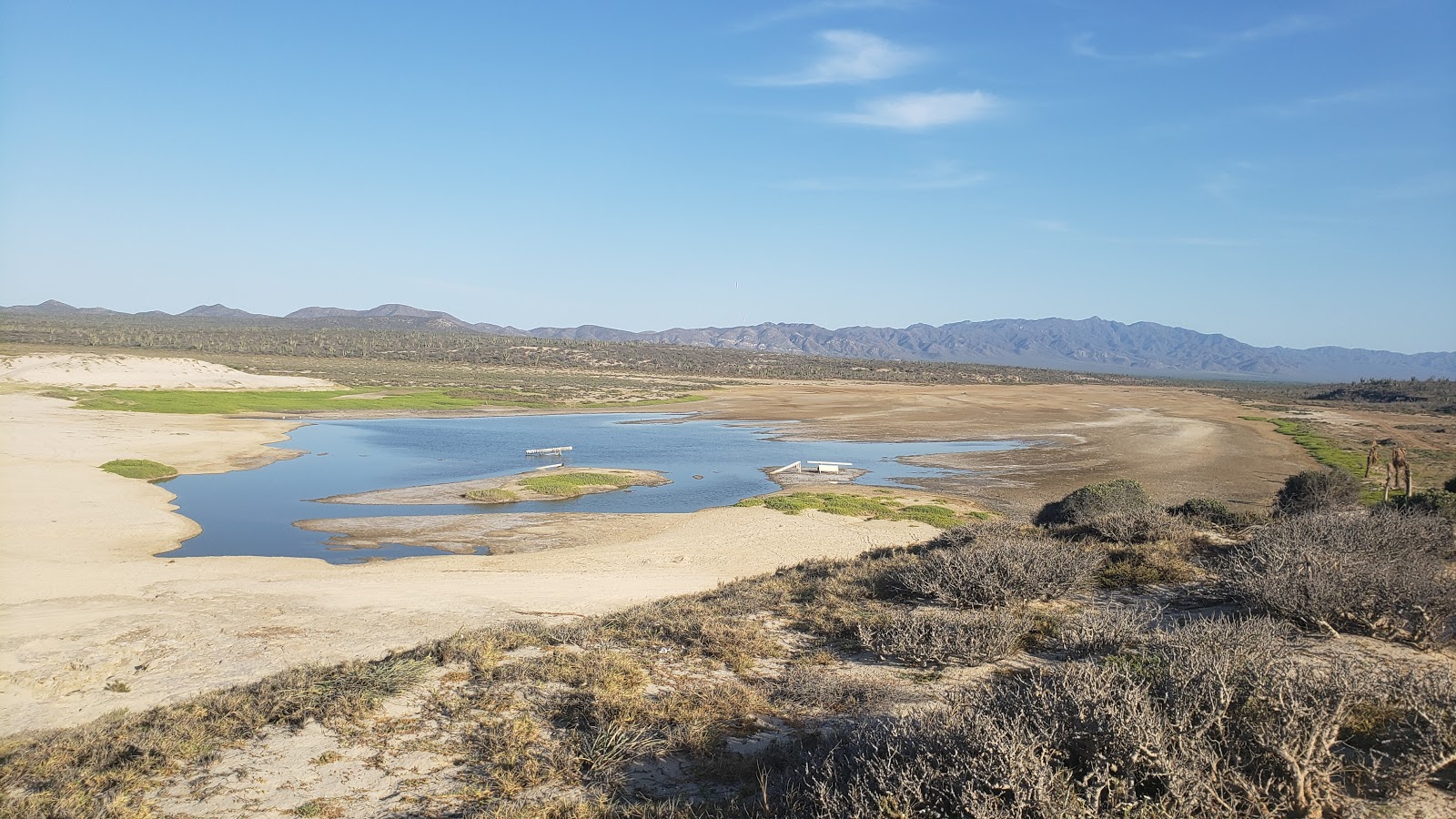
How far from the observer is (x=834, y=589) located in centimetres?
1141

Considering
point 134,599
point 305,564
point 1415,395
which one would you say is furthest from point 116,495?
point 1415,395

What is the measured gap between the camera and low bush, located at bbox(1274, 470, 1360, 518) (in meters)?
20.8

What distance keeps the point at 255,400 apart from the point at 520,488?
36911mm

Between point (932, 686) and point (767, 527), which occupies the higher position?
point (932, 686)

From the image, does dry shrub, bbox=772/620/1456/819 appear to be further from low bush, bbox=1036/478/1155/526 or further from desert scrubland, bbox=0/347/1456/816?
low bush, bbox=1036/478/1155/526

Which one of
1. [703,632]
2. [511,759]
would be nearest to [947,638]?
[703,632]

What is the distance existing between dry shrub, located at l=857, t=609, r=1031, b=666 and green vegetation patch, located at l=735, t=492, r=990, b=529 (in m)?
14.2

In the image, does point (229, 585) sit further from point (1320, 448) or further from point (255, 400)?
point (1320, 448)

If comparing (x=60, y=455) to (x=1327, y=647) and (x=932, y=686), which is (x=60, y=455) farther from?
(x=1327, y=647)

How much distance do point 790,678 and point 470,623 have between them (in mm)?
6086

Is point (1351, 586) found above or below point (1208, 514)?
above

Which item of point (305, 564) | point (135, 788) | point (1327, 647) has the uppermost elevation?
point (1327, 647)

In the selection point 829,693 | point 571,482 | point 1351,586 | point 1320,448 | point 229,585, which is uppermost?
point 1351,586

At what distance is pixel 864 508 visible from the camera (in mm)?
25125
